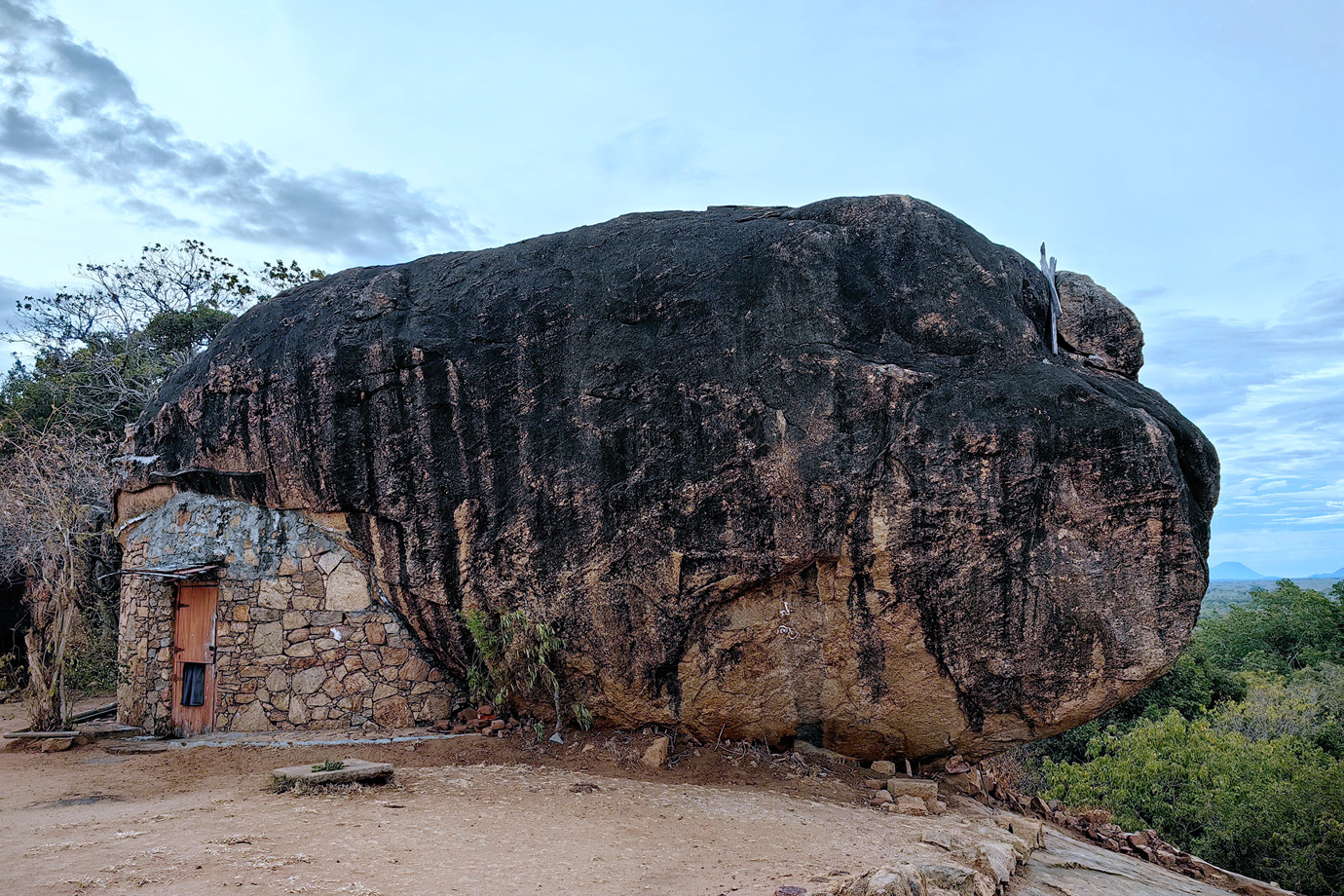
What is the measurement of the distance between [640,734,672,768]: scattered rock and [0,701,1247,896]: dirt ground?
0.10 metres

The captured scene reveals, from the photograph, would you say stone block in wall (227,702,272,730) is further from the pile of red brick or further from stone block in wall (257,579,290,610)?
the pile of red brick

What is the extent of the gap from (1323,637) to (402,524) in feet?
78.3

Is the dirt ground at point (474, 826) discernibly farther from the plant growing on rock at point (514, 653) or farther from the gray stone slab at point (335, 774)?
the plant growing on rock at point (514, 653)

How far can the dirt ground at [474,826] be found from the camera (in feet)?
17.0

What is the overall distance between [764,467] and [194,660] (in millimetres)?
6690

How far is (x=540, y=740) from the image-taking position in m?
8.81

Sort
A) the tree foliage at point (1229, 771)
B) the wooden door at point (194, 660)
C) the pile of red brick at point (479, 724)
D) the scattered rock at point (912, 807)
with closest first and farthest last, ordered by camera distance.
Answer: the scattered rock at point (912, 807)
the pile of red brick at point (479, 724)
the wooden door at point (194, 660)
the tree foliage at point (1229, 771)

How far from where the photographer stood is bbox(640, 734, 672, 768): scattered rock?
8.27 metres

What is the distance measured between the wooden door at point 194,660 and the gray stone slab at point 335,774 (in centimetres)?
269

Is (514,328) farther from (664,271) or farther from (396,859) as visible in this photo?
(396,859)

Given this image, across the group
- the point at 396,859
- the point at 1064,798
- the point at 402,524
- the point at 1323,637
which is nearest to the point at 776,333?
the point at 402,524

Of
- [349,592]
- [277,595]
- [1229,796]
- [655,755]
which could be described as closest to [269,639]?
[277,595]

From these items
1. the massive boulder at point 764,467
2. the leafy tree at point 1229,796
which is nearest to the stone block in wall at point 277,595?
the massive boulder at point 764,467

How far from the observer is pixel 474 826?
639 cm
